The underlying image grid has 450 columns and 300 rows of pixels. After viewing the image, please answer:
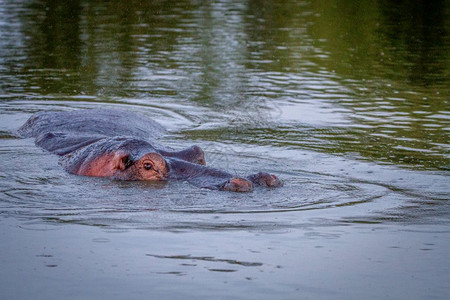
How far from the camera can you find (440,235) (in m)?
7.35

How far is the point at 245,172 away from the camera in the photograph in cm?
959

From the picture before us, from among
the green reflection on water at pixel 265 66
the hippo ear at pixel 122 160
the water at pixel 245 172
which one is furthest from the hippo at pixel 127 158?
the green reflection on water at pixel 265 66

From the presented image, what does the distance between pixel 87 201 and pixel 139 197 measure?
19.2 inches

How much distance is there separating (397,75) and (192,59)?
4.70 m

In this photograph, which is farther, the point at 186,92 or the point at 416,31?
the point at 416,31

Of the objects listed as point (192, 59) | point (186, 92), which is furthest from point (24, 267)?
point (192, 59)

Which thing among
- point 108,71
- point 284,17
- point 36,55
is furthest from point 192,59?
point 284,17

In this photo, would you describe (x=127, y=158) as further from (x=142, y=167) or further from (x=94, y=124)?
(x=94, y=124)

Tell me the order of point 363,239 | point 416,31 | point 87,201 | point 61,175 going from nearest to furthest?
1. point 363,239
2. point 87,201
3. point 61,175
4. point 416,31

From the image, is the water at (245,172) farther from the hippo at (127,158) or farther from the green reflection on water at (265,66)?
the hippo at (127,158)

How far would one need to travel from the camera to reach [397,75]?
58.1 feet

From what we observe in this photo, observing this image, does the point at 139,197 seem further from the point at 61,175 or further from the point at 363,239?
the point at 363,239

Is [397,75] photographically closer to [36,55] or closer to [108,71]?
[108,71]

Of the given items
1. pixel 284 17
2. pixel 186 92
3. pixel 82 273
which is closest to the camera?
pixel 82 273
